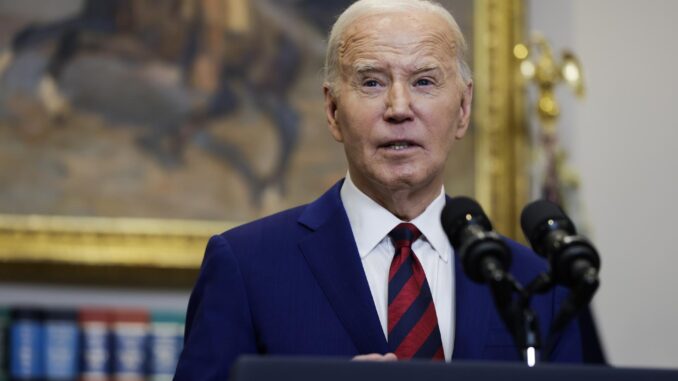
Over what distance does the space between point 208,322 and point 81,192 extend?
339 centimetres

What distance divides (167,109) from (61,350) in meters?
1.22

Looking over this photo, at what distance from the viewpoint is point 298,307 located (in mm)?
2902

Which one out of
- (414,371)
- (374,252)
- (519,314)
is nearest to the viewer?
(414,371)

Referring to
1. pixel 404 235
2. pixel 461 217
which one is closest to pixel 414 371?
pixel 461 217

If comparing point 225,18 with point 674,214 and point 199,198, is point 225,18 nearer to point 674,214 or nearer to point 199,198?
point 199,198

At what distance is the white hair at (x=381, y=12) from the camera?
315cm

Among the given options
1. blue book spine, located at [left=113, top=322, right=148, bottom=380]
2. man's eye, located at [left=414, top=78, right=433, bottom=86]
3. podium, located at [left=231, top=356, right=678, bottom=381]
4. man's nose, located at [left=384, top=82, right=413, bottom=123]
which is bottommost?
blue book spine, located at [left=113, top=322, right=148, bottom=380]

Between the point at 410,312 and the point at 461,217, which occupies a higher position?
the point at 461,217

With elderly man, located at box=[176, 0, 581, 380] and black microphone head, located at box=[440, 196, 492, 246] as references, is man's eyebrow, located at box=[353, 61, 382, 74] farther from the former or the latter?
black microphone head, located at box=[440, 196, 492, 246]

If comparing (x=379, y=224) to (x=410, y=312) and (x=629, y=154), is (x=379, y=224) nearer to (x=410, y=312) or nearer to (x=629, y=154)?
(x=410, y=312)

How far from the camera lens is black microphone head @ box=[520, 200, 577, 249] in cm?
232

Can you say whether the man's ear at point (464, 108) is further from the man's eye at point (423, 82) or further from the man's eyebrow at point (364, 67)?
the man's eyebrow at point (364, 67)

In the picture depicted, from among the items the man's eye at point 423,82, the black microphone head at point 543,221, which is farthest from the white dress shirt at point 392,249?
the black microphone head at point 543,221

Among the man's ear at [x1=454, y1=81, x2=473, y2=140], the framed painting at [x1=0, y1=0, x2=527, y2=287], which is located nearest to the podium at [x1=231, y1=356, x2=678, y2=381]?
the man's ear at [x1=454, y1=81, x2=473, y2=140]
